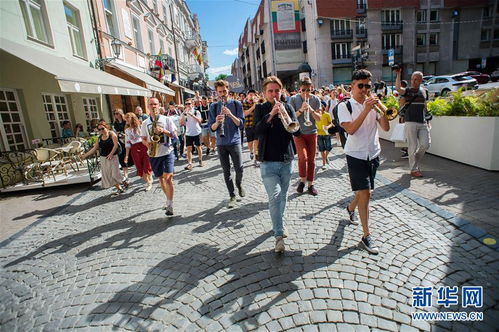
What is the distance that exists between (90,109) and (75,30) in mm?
3169

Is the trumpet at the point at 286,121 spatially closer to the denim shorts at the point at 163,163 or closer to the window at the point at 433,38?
the denim shorts at the point at 163,163

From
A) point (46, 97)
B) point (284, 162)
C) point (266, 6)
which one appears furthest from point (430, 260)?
point (266, 6)

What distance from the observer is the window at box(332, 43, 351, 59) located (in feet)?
121

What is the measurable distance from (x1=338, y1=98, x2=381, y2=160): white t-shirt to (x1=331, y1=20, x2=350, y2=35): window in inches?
1501

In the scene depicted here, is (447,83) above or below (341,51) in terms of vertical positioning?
below

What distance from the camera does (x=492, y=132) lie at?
535 cm

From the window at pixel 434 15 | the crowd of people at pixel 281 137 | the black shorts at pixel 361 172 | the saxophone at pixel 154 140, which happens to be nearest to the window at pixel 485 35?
the window at pixel 434 15

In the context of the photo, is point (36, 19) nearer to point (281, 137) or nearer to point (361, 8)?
point (281, 137)

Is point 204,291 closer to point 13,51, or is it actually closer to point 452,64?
point 13,51

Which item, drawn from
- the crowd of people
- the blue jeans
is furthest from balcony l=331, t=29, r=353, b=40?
the blue jeans

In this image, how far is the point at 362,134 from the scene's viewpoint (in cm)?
309

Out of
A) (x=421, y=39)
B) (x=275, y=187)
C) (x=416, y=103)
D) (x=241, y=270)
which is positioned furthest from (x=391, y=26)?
(x=241, y=270)

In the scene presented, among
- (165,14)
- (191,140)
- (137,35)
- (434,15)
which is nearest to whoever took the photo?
(191,140)

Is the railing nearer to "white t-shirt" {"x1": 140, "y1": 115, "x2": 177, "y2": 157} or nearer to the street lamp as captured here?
the street lamp
